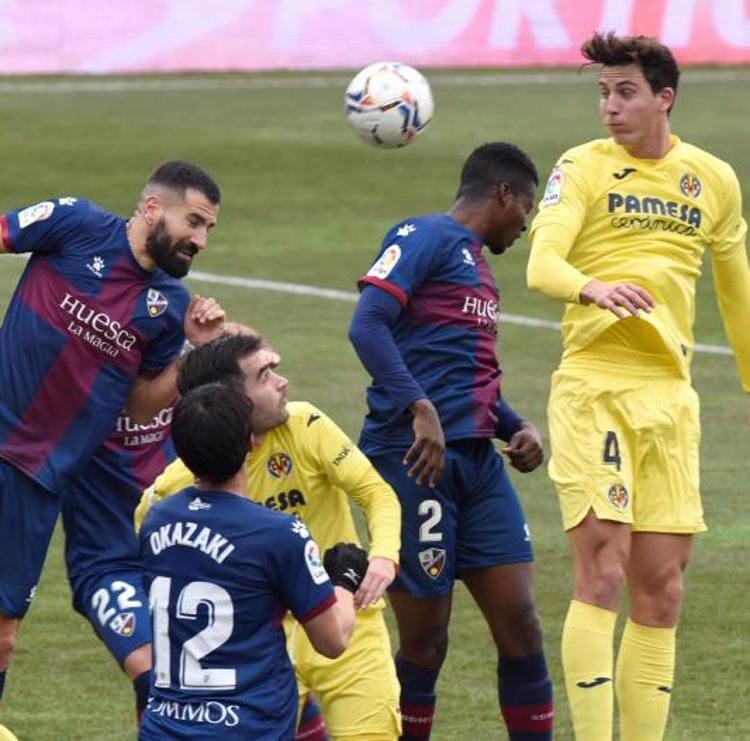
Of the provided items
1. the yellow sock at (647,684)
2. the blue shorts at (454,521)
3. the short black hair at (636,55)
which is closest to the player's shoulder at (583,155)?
the short black hair at (636,55)

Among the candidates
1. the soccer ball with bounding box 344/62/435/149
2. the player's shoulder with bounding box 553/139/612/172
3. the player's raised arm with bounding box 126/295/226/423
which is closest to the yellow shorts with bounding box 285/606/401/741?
the player's raised arm with bounding box 126/295/226/423

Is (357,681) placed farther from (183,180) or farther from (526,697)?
(183,180)

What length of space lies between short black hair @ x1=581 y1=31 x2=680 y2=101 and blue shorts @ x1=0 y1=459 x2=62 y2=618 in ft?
8.19

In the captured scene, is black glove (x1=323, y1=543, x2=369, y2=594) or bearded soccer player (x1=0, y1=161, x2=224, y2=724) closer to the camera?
black glove (x1=323, y1=543, x2=369, y2=594)

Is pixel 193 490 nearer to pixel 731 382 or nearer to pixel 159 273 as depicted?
pixel 159 273

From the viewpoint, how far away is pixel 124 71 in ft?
115

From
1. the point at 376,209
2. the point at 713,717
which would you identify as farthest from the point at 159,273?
the point at 376,209

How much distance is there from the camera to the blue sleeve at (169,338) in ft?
25.3

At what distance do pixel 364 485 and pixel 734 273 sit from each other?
201 centimetres

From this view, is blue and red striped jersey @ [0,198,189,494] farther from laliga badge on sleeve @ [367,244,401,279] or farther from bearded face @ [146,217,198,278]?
laliga badge on sleeve @ [367,244,401,279]

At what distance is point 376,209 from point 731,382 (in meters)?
8.63

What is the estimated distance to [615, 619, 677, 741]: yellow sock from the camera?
7.62m

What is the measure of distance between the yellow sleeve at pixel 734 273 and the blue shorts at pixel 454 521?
104 centimetres

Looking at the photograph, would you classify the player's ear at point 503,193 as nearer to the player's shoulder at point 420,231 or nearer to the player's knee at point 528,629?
the player's shoulder at point 420,231
